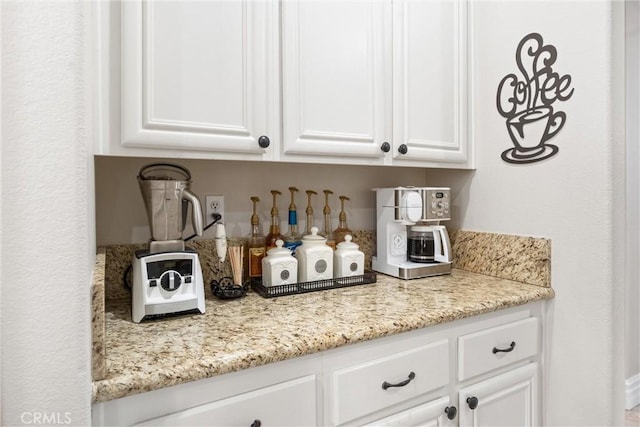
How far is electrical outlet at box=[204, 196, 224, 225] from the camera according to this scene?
149 centimetres

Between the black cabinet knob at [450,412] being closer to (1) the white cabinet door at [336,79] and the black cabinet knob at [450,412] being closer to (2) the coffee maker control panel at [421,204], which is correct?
(2) the coffee maker control panel at [421,204]

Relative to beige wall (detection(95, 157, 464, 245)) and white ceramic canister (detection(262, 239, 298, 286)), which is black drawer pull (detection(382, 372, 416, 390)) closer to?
white ceramic canister (detection(262, 239, 298, 286))

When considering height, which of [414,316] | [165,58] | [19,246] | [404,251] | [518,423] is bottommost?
[518,423]

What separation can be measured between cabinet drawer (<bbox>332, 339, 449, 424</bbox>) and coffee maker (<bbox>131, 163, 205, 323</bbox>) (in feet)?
1.56

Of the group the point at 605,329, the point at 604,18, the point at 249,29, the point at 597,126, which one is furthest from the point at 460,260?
the point at 249,29

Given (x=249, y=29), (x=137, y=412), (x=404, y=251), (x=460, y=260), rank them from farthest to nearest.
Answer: (x=460, y=260) → (x=404, y=251) → (x=249, y=29) → (x=137, y=412)

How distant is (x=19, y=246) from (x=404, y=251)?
1.40 m

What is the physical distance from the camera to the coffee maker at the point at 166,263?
1.10 m

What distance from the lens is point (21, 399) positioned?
58 centimetres

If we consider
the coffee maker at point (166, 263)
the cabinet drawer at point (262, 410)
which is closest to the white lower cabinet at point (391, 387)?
the cabinet drawer at point (262, 410)

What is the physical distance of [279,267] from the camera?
1400 millimetres

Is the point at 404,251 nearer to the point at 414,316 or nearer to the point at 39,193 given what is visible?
the point at 414,316

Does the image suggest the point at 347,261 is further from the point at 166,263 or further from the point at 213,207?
the point at 166,263

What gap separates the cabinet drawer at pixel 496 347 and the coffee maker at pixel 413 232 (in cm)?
37
